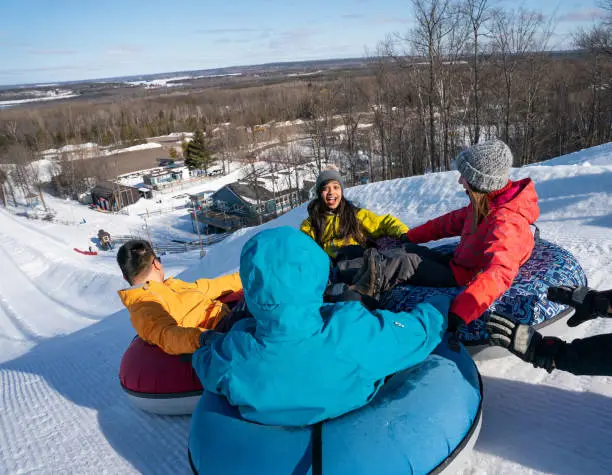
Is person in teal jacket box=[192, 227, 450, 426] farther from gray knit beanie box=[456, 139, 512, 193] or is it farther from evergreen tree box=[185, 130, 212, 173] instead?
evergreen tree box=[185, 130, 212, 173]

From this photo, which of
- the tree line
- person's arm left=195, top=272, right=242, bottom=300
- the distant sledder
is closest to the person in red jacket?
person's arm left=195, top=272, right=242, bottom=300

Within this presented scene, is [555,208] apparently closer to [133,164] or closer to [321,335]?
[321,335]

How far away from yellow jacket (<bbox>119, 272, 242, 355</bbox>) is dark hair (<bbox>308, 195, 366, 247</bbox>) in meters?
1.15

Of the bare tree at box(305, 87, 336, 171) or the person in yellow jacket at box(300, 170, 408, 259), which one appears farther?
the bare tree at box(305, 87, 336, 171)

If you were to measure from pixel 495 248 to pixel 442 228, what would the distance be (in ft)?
3.93

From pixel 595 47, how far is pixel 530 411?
2011 cm

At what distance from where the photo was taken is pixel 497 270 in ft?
7.55

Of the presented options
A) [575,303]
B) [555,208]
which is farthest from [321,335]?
[555,208]

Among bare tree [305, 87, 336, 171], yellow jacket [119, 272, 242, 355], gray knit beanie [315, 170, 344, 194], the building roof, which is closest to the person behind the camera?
yellow jacket [119, 272, 242, 355]

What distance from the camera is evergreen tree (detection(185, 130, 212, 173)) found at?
37594mm

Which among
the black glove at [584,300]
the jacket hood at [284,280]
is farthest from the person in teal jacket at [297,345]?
the black glove at [584,300]

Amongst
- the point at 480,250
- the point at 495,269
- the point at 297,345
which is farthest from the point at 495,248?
the point at 297,345

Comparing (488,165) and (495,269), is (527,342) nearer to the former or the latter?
(495,269)

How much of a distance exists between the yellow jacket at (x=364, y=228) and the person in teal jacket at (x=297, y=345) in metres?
1.97
